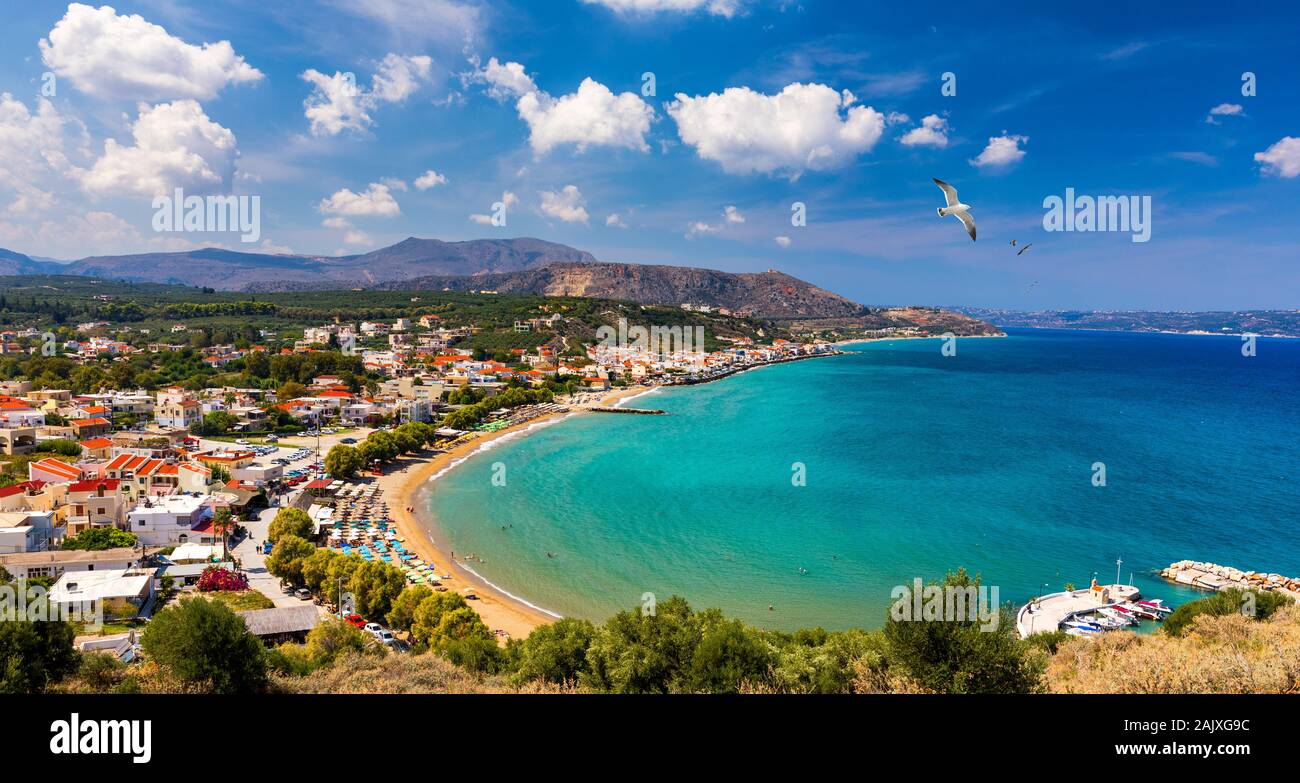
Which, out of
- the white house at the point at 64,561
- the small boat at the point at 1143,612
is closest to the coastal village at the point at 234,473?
the white house at the point at 64,561

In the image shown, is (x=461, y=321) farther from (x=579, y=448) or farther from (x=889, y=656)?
(x=889, y=656)

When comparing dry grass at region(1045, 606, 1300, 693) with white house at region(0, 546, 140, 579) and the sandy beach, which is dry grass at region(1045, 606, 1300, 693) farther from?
white house at region(0, 546, 140, 579)

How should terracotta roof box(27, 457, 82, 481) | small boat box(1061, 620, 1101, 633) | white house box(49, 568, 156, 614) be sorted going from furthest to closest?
terracotta roof box(27, 457, 82, 481) → small boat box(1061, 620, 1101, 633) → white house box(49, 568, 156, 614)

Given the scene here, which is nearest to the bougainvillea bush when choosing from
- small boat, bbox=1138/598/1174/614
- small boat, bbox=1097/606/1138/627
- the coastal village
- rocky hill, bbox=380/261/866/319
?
the coastal village

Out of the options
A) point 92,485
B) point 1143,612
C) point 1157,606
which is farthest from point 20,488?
point 1157,606

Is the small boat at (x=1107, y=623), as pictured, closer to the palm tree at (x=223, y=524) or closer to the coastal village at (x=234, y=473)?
the coastal village at (x=234, y=473)

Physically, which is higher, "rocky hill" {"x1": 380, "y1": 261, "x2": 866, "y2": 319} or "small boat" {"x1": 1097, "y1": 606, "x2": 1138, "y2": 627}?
"rocky hill" {"x1": 380, "y1": 261, "x2": 866, "y2": 319}
